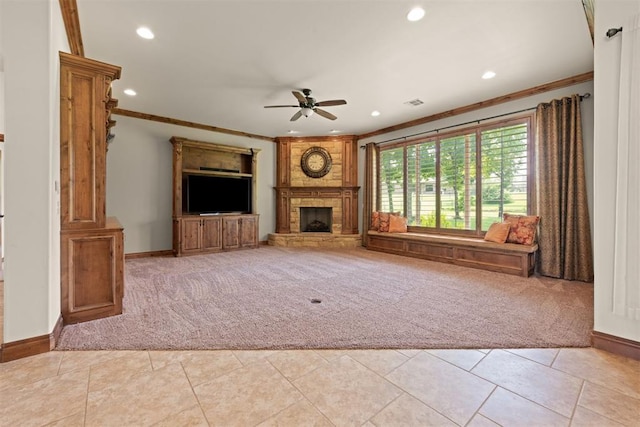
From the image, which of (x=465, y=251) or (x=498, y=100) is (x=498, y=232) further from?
(x=498, y=100)

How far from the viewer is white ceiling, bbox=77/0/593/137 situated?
2.46 meters

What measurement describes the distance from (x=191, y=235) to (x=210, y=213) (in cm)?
64

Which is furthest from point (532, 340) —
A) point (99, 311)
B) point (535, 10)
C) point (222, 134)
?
point (222, 134)

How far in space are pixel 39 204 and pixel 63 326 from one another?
3.51ft

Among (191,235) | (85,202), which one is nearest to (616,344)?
(85,202)

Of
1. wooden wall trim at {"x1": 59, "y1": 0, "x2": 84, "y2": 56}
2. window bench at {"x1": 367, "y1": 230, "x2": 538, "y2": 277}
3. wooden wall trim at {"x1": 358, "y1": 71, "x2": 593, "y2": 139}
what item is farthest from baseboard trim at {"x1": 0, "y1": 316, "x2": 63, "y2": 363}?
wooden wall trim at {"x1": 358, "y1": 71, "x2": 593, "y2": 139}

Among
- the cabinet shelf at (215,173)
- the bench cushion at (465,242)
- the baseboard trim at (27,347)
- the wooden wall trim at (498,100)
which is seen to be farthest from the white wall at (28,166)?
the wooden wall trim at (498,100)

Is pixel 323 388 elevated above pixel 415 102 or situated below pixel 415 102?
below

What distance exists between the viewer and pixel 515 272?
154 inches

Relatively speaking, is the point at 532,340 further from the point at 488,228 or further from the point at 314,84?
the point at 314,84

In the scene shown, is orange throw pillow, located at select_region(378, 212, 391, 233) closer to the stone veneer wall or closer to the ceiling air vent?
the stone veneer wall

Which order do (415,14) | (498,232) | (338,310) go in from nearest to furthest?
(415,14) → (338,310) → (498,232)

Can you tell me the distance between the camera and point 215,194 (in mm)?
5941

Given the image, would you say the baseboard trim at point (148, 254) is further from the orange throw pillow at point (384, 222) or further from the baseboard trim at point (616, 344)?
the baseboard trim at point (616, 344)
